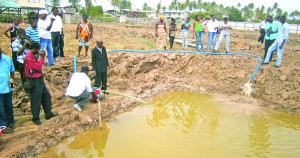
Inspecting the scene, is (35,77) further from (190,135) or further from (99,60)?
(190,135)

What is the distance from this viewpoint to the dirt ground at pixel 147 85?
569cm

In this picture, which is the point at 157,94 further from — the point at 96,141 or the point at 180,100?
the point at 96,141

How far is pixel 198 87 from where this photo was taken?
33.1 ft

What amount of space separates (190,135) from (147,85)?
3816 millimetres

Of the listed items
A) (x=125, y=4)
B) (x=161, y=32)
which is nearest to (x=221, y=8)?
(x=125, y=4)

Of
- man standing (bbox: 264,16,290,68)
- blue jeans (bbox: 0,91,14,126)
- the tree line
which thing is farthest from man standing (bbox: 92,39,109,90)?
the tree line

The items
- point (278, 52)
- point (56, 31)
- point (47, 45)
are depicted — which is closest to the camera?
point (47, 45)

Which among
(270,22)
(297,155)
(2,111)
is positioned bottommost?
(297,155)

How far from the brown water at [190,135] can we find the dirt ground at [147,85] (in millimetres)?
417

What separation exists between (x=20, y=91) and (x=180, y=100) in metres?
5.08

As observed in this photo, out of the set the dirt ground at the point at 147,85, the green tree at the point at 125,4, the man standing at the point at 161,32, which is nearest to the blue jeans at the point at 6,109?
the dirt ground at the point at 147,85

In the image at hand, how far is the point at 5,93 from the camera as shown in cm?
529

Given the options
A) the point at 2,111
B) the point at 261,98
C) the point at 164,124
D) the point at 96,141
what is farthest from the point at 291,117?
the point at 2,111

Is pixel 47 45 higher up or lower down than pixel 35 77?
higher up
